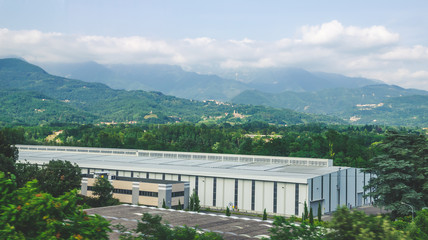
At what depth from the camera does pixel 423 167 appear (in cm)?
5800

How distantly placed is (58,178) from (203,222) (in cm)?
2816

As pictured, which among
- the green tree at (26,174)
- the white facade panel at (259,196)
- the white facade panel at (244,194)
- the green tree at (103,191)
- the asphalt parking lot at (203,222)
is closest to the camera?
the asphalt parking lot at (203,222)

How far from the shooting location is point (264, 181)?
71.4m

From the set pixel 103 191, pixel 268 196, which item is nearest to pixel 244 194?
pixel 268 196

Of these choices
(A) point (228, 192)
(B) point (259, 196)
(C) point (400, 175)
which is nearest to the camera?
(C) point (400, 175)

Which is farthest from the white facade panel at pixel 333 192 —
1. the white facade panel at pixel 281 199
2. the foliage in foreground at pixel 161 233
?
the foliage in foreground at pixel 161 233

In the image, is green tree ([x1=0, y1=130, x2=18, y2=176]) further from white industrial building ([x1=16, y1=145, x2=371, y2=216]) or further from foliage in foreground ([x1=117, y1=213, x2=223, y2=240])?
foliage in foreground ([x1=117, y1=213, x2=223, y2=240])

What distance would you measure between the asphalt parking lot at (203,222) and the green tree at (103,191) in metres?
9.58

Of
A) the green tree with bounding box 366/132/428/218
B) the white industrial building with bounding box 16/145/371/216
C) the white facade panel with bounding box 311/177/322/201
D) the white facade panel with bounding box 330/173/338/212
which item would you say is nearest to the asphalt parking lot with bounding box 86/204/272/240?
the green tree with bounding box 366/132/428/218

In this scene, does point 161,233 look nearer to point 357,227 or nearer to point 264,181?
point 357,227

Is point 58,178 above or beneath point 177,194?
above

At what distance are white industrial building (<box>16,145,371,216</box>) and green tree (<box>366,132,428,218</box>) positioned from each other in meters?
13.4

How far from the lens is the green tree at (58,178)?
63.8 m

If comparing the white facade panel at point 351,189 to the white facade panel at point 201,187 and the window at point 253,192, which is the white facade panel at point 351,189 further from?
the white facade panel at point 201,187
